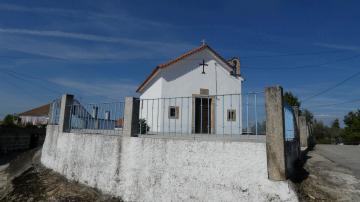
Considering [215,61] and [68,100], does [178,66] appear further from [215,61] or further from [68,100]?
[68,100]

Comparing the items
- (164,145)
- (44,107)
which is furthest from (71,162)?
(44,107)

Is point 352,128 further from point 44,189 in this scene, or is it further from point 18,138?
point 18,138

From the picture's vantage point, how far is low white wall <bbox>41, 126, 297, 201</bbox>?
491cm

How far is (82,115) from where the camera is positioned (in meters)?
10.6

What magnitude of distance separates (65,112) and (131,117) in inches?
196

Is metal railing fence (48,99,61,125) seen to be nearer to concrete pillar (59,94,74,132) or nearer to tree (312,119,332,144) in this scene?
concrete pillar (59,94,74,132)

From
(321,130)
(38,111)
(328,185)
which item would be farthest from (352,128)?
(38,111)

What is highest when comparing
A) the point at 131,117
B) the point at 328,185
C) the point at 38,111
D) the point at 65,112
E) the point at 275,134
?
the point at 38,111

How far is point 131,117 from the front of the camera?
287 inches

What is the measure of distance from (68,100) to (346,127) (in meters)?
28.4

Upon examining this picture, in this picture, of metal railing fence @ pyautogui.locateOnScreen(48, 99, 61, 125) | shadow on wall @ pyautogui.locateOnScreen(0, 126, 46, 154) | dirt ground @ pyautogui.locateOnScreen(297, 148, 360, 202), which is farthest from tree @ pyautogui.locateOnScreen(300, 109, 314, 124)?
shadow on wall @ pyautogui.locateOnScreen(0, 126, 46, 154)

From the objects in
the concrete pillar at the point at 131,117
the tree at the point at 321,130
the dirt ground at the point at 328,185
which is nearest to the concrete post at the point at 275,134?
the dirt ground at the point at 328,185

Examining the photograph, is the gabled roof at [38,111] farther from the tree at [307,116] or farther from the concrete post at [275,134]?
the concrete post at [275,134]

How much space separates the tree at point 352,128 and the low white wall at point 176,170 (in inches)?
993
